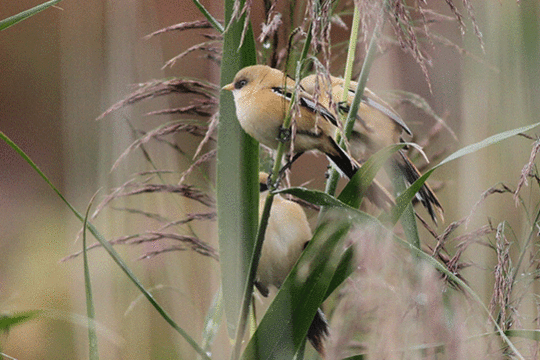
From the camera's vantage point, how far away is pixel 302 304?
0.45 meters

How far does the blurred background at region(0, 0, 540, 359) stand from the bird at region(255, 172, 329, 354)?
0.16ft

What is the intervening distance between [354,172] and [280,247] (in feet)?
0.43

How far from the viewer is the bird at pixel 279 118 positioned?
44 centimetres

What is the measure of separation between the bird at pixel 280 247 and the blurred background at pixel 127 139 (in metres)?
0.05

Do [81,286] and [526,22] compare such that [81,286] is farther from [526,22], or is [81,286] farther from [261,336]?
[526,22]

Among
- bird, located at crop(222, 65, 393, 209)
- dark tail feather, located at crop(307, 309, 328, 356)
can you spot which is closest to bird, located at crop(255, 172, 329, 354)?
dark tail feather, located at crop(307, 309, 328, 356)

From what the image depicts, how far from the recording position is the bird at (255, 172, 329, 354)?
53cm

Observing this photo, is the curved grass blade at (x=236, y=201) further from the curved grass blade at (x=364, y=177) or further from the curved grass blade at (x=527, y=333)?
the curved grass blade at (x=527, y=333)

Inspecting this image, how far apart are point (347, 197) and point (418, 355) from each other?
0.13 metres

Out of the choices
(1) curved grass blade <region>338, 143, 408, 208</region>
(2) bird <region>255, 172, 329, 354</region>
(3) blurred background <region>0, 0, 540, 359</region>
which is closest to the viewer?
(1) curved grass blade <region>338, 143, 408, 208</region>

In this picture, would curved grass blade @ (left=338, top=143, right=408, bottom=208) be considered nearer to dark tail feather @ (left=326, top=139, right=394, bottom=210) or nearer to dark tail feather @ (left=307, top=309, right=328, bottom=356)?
dark tail feather @ (left=326, top=139, right=394, bottom=210)

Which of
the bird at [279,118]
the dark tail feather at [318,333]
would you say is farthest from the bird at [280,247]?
the bird at [279,118]

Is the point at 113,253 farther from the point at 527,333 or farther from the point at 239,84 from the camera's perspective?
the point at 527,333

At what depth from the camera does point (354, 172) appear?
45 cm
